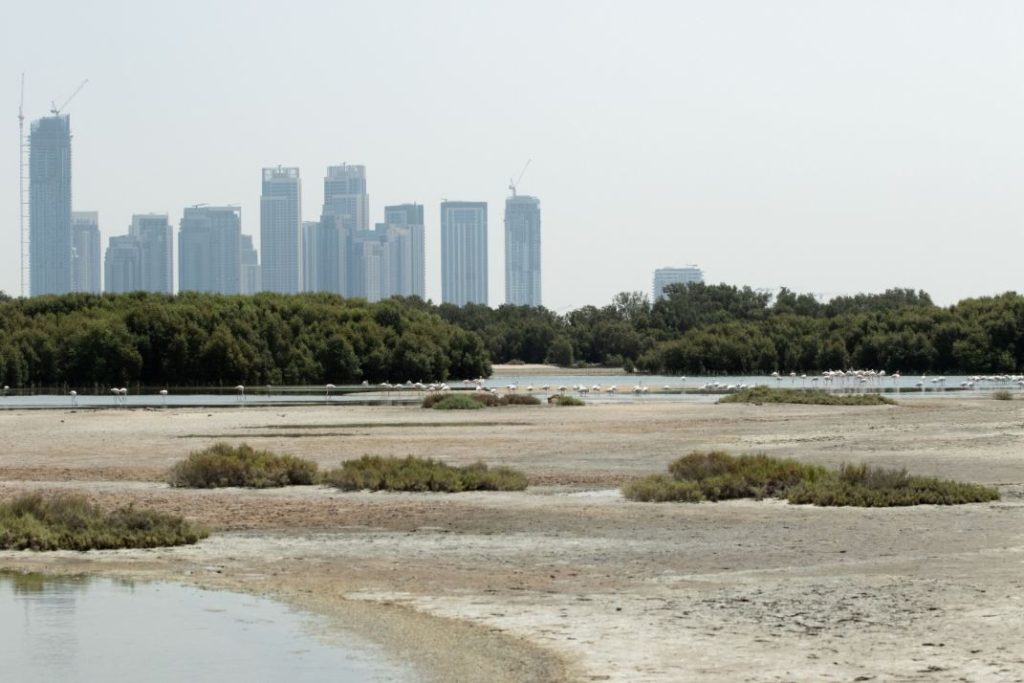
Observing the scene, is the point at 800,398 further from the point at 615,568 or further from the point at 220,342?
the point at 220,342

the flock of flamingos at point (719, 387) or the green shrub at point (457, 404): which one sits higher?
the flock of flamingos at point (719, 387)

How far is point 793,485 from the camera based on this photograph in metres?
25.0

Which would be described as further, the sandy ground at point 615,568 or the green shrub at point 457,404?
the green shrub at point 457,404

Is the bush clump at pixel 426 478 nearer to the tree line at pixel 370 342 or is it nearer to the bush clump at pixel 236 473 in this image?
the bush clump at pixel 236 473

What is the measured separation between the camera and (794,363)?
5458 inches

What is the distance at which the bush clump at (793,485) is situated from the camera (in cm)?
2320

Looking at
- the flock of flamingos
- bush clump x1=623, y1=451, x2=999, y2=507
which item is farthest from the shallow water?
bush clump x1=623, y1=451, x2=999, y2=507

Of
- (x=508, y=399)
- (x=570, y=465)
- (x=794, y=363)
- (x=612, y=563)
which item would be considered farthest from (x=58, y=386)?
(x=612, y=563)

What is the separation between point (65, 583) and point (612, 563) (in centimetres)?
614

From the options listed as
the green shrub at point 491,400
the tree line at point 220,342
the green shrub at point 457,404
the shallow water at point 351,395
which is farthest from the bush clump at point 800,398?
the tree line at point 220,342

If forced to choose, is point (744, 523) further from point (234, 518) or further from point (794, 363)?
point (794, 363)

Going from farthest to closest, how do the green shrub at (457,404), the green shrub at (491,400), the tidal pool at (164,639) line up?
the green shrub at (491,400) < the green shrub at (457,404) < the tidal pool at (164,639)

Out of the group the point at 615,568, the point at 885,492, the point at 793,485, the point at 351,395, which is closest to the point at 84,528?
the point at 615,568

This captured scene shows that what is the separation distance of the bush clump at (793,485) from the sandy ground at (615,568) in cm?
53
